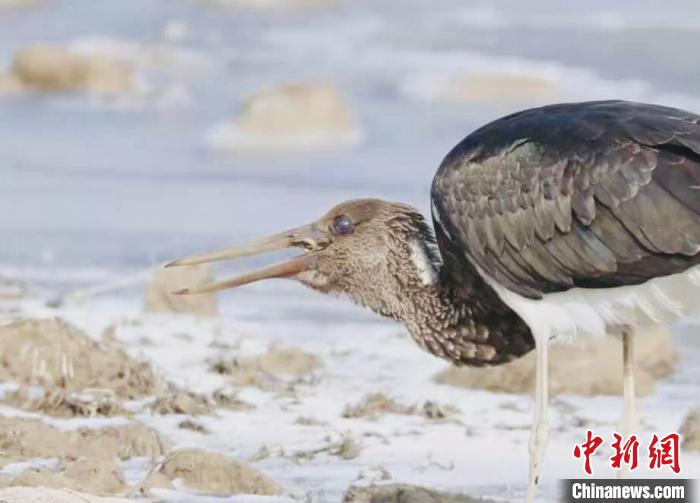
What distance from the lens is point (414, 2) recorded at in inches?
946

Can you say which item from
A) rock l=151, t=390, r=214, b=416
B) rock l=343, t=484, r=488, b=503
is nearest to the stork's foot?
rock l=343, t=484, r=488, b=503

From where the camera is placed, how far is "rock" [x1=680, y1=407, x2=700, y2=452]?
30.2 feet

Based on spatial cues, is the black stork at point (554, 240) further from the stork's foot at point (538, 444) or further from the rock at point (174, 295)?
the rock at point (174, 295)

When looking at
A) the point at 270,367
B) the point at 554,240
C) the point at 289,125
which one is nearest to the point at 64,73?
the point at 289,125

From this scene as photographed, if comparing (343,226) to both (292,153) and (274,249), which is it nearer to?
(274,249)

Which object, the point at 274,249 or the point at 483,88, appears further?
the point at 483,88

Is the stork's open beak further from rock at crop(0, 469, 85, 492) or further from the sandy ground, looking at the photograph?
rock at crop(0, 469, 85, 492)

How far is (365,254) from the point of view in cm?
864

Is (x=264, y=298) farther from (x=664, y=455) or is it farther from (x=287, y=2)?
(x=287, y=2)

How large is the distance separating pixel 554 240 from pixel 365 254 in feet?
3.22

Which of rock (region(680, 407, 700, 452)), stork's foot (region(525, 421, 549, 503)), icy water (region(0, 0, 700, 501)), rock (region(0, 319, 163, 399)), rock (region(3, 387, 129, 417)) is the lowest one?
stork's foot (region(525, 421, 549, 503))

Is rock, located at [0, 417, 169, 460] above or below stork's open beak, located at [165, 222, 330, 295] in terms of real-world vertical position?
below

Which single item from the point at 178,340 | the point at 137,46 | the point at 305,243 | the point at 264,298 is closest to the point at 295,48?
the point at 137,46

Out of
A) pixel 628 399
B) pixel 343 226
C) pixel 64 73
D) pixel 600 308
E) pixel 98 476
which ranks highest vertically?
pixel 64 73
